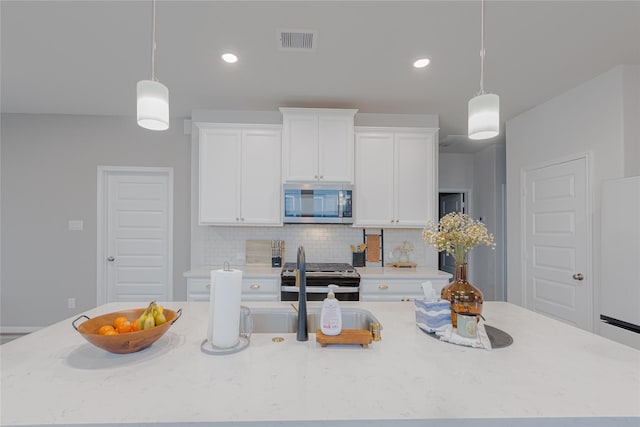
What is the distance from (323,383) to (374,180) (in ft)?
8.77

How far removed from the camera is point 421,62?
2.44 meters

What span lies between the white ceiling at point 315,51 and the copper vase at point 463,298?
5.29 ft

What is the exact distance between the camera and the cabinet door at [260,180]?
3.31m

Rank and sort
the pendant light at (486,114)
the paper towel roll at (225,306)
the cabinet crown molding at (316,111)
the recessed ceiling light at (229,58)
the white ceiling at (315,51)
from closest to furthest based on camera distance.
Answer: the paper towel roll at (225,306)
the pendant light at (486,114)
the white ceiling at (315,51)
the recessed ceiling light at (229,58)
the cabinet crown molding at (316,111)

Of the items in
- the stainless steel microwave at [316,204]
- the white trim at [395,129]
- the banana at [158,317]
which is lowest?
the banana at [158,317]

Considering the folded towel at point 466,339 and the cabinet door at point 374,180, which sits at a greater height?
the cabinet door at point 374,180

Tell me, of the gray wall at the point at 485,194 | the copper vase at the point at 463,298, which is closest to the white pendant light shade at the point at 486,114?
the copper vase at the point at 463,298

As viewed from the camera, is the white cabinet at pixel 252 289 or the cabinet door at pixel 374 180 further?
the cabinet door at pixel 374 180

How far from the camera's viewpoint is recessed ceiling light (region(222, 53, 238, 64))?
2.36 m

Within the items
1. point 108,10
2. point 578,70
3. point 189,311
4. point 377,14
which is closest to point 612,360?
point 189,311

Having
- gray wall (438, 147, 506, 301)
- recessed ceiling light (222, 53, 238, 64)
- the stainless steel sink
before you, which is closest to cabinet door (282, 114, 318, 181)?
recessed ceiling light (222, 53, 238, 64)

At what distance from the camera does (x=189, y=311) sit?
1723 millimetres

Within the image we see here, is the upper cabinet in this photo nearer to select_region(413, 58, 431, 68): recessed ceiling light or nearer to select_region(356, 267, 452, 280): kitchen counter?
select_region(413, 58, 431, 68): recessed ceiling light

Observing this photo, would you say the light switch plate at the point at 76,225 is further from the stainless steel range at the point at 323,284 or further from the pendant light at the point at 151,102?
the pendant light at the point at 151,102
